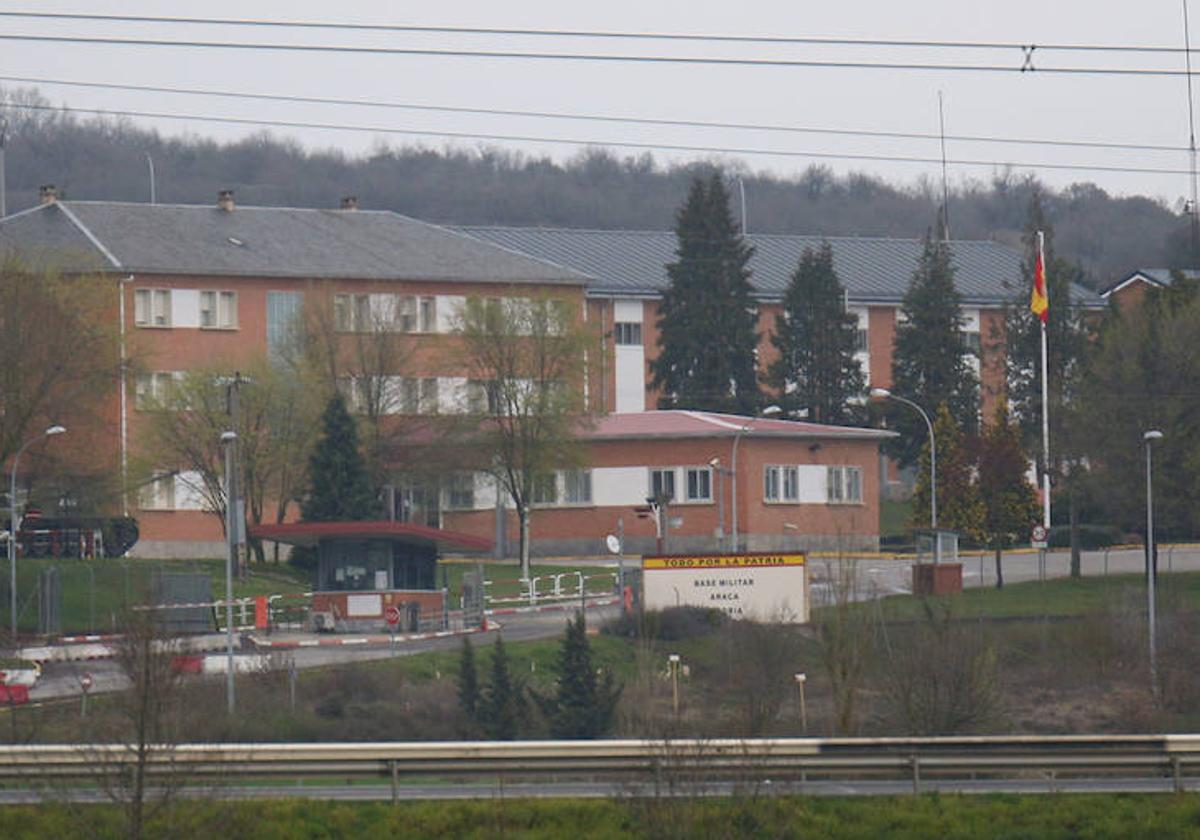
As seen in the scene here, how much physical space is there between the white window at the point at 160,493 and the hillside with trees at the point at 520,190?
76.4m

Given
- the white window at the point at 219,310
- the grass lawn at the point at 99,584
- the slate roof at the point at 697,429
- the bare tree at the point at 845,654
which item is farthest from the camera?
the white window at the point at 219,310

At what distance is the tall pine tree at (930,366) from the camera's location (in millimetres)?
90125

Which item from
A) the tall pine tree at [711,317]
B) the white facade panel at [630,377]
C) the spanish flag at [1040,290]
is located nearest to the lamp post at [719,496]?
the spanish flag at [1040,290]

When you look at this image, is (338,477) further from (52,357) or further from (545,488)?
(545,488)

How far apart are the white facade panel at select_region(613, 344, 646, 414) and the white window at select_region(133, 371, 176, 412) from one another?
2819 cm

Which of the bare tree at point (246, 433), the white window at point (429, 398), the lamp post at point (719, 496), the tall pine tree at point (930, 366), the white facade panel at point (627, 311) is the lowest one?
the lamp post at point (719, 496)

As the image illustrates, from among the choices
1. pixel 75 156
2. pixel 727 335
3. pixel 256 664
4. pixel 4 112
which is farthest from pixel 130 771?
pixel 75 156

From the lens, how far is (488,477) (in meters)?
76.1

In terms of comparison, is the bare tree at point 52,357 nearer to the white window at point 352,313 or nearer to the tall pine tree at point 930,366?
the white window at point 352,313

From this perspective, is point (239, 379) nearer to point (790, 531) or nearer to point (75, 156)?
point (790, 531)

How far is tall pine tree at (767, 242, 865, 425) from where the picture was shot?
303 ft

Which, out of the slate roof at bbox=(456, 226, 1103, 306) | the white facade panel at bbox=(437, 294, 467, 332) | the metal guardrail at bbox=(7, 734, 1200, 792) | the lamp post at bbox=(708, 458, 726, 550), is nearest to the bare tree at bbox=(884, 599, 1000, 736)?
the metal guardrail at bbox=(7, 734, 1200, 792)

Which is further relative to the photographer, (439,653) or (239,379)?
(239,379)

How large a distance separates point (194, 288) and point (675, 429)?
59.0 ft
